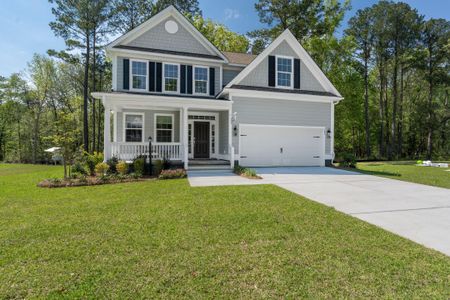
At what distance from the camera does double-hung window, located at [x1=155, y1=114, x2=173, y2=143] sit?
13461mm

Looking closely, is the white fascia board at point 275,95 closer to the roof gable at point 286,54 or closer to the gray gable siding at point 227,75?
the roof gable at point 286,54

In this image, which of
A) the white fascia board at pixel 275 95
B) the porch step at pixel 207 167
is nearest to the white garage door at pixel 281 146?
the porch step at pixel 207 167

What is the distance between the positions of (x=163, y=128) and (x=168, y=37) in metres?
4.98

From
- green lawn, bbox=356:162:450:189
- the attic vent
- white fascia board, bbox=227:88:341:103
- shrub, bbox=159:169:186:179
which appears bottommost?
green lawn, bbox=356:162:450:189

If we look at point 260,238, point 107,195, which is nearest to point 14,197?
point 107,195

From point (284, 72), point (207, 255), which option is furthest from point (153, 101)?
point (207, 255)

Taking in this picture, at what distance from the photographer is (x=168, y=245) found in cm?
359

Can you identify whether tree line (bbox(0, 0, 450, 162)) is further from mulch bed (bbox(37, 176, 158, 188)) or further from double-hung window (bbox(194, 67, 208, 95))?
mulch bed (bbox(37, 176, 158, 188))

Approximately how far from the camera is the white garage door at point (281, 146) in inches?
513

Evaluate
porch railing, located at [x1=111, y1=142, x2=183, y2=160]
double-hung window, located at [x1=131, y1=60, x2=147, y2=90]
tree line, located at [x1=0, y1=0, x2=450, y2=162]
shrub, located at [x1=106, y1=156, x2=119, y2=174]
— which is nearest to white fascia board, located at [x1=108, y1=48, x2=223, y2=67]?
double-hung window, located at [x1=131, y1=60, x2=147, y2=90]

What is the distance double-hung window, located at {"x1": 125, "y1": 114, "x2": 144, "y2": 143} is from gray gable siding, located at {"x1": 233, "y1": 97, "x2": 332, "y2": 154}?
509cm

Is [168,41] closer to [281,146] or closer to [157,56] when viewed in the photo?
[157,56]

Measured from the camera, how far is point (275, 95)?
12.7m

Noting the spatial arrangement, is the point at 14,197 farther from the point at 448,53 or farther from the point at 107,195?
the point at 448,53
